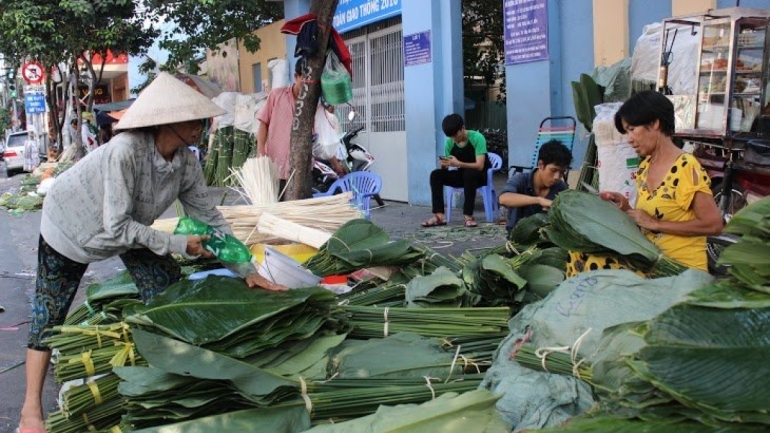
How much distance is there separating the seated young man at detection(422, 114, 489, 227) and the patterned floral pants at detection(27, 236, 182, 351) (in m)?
5.43

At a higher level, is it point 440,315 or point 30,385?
point 440,315

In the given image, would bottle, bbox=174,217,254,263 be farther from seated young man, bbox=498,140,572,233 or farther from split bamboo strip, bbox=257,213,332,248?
seated young man, bbox=498,140,572,233

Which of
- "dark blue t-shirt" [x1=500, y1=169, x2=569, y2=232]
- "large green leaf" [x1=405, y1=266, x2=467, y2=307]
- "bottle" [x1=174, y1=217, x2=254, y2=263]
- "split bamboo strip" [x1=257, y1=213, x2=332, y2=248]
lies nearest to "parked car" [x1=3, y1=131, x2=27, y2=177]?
"split bamboo strip" [x1=257, y1=213, x2=332, y2=248]

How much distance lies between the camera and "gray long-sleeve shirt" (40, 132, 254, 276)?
327cm

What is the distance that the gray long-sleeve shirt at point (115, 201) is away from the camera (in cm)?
327

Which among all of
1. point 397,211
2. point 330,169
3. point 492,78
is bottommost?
point 397,211

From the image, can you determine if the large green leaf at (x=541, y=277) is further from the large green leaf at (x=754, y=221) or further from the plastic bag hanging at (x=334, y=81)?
the plastic bag hanging at (x=334, y=81)

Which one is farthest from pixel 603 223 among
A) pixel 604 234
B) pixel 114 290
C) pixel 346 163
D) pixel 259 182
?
pixel 346 163

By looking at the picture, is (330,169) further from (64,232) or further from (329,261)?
(64,232)

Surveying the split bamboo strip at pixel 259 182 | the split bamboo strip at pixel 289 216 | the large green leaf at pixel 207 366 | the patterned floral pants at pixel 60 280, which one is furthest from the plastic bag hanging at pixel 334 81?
the large green leaf at pixel 207 366

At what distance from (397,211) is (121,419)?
336 inches

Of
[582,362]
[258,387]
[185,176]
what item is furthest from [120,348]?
[582,362]

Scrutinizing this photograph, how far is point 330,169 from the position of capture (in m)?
10.3

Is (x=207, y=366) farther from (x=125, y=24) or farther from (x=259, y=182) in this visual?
(x=125, y=24)
